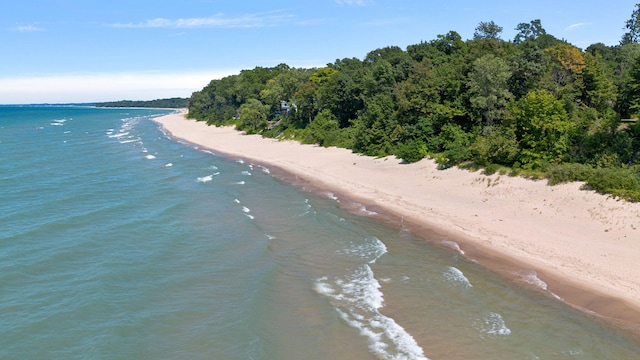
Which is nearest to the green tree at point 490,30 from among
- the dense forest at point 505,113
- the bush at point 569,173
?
the dense forest at point 505,113

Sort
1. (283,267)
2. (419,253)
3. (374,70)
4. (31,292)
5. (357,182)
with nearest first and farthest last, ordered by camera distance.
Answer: (31,292) < (283,267) < (419,253) < (357,182) < (374,70)

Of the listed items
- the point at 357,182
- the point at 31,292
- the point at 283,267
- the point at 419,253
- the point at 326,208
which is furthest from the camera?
the point at 357,182

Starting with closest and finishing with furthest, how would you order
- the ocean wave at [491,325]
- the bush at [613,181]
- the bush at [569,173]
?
the ocean wave at [491,325], the bush at [613,181], the bush at [569,173]

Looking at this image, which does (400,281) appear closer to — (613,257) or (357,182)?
(613,257)

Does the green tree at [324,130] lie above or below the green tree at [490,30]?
below

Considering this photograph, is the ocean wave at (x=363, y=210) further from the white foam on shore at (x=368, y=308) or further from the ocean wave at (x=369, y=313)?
the ocean wave at (x=369, y=313)

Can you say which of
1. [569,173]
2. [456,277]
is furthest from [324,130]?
[456,277]

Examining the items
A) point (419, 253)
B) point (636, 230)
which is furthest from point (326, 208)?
point (636, 230)
